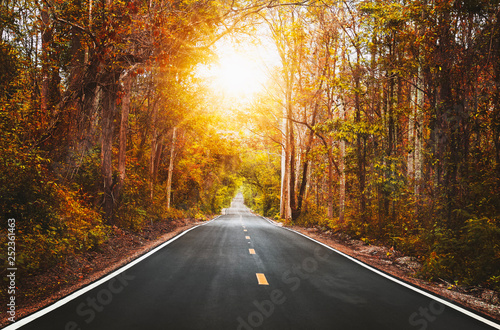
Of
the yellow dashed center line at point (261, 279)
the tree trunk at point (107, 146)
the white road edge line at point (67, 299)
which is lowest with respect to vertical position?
the white road edge line at point (67, 299)

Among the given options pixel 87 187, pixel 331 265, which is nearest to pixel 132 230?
pixel 87 187

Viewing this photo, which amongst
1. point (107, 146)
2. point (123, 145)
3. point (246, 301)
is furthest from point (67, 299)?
point (123, 145)

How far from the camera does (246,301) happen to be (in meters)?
5.14

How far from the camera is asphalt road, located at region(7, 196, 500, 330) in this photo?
4285mm

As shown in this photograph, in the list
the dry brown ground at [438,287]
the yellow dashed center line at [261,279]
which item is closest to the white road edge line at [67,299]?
the yellow dashed center line at [261,279]

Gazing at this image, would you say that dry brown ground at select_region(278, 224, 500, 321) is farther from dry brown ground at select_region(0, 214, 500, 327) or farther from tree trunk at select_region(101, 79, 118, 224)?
tree trunk at select_region(101, 79, 118, 224)

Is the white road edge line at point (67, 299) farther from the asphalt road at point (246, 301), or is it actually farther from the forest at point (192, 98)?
the forest at point (192, 98)

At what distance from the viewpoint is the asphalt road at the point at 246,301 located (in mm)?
4285

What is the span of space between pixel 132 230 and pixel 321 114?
18.8 metres

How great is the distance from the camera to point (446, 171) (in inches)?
353

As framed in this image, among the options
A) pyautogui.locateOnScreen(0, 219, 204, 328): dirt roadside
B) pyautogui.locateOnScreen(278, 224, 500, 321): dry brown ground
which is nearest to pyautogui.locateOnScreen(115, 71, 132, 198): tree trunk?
pyautogui.locateOnScreen(0, 219, 204, 328): dirt roadside

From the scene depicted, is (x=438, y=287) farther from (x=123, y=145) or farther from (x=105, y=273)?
(x=123, y=145)

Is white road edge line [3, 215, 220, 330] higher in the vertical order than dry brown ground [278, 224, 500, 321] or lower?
higher

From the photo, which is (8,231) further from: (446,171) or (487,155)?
(487,155)
